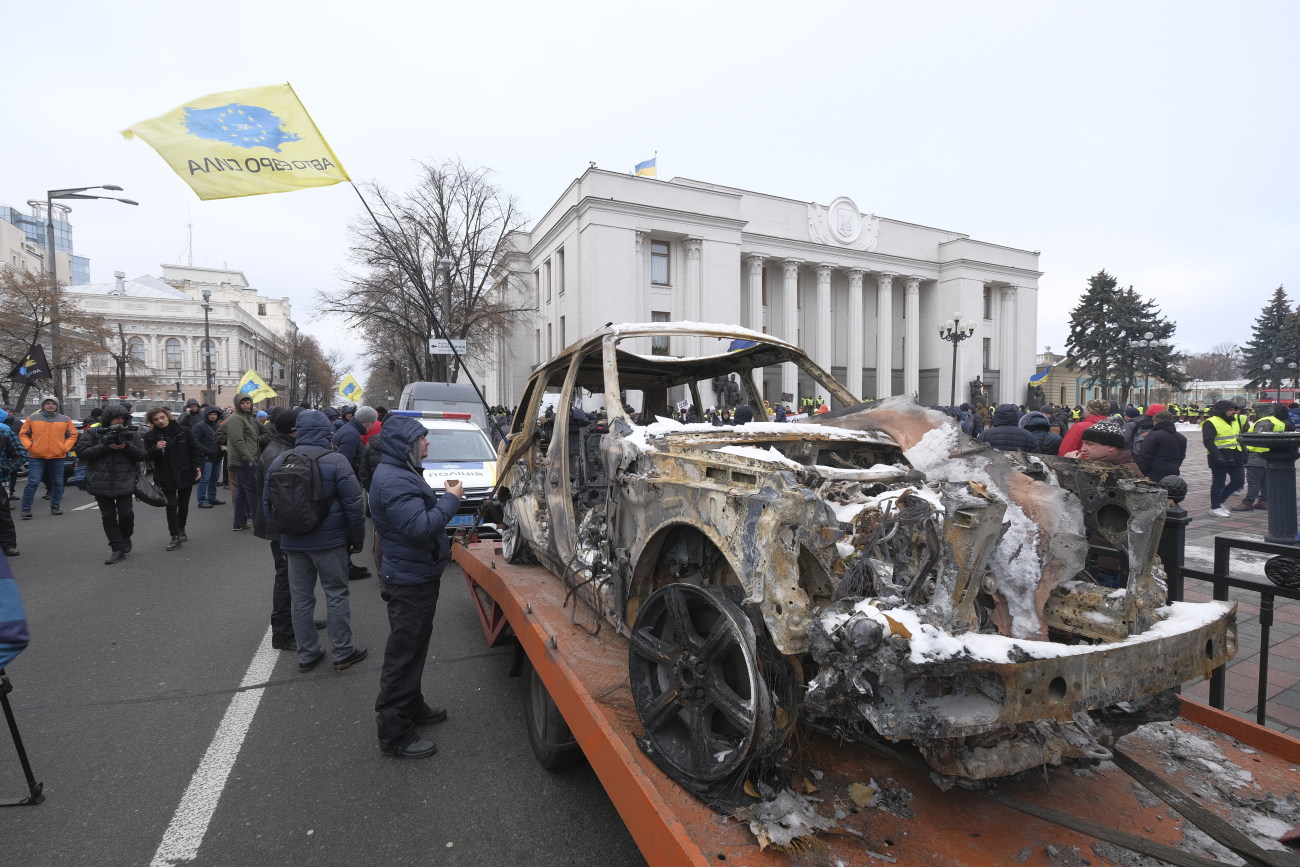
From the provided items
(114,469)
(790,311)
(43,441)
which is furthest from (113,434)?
(790,311)

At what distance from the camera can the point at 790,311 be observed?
117 ft

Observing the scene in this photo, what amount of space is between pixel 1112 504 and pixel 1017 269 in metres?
47.2

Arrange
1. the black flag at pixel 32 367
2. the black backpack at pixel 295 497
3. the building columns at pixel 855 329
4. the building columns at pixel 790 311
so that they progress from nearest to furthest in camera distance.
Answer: the black backpack at pixel 295 497
the black flag at pixel 32 367
the building columns at pixel 790 311
the building columns at pixel 855 329

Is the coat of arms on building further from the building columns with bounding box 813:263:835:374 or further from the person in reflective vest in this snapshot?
the person in reflective vest

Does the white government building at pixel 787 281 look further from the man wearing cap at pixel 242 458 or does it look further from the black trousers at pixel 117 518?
the black trousers at pixel 117 518

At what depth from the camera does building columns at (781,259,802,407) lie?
113 ft

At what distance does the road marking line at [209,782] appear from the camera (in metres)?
2.54

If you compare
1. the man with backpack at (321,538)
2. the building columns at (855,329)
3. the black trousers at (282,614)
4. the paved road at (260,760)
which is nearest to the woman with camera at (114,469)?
the paved road at (260,760)

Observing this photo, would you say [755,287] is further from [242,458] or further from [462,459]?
[242,458]

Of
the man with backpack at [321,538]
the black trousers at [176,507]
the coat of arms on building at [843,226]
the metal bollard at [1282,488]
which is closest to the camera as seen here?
the man with backpack at [321,538]

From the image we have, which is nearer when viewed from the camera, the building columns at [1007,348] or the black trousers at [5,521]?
the black trousers at [5,521]

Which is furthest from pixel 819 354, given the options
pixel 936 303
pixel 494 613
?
pixel 494 613

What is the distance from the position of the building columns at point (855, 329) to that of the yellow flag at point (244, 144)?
3484 centimetres

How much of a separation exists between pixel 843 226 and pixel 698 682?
39304 mm
